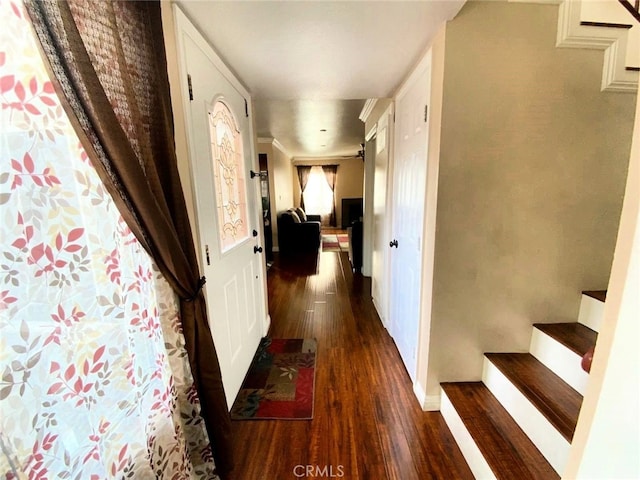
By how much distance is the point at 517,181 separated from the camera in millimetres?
1404

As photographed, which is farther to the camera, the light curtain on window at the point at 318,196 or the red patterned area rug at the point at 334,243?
the light curtain on window at the point at 318,196

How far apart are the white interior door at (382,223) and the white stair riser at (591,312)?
1.36 metres

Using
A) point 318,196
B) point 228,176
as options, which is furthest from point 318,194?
point 228,176

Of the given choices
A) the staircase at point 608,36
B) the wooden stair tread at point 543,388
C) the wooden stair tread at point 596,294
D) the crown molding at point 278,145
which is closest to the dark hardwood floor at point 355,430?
the wooden stair tread at point 543,388

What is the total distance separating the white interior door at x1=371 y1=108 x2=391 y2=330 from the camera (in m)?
2.53

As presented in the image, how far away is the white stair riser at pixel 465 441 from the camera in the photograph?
1.20m

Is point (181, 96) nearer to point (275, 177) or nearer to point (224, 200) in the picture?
point (224, 200)

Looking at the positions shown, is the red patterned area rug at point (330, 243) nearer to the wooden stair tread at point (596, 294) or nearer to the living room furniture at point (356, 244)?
the living room furniture at point (356, 244)

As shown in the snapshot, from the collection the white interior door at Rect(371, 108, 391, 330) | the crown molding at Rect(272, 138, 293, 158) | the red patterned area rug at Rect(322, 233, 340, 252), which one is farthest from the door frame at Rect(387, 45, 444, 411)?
the red patterned area rug at Rect(322, 233, 340, 252)

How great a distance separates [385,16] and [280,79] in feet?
2.98

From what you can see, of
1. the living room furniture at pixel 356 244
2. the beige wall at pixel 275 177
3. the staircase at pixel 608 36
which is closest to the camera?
the staircase at pixel 608 36

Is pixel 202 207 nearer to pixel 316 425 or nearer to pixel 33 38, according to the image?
pixel 33 38

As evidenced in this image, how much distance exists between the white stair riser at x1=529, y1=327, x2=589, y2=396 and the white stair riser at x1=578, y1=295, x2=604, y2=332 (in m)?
0.27

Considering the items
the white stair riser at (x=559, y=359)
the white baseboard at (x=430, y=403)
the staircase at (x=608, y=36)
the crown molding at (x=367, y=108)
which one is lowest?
the white baseboard at (x=430, y=403)
